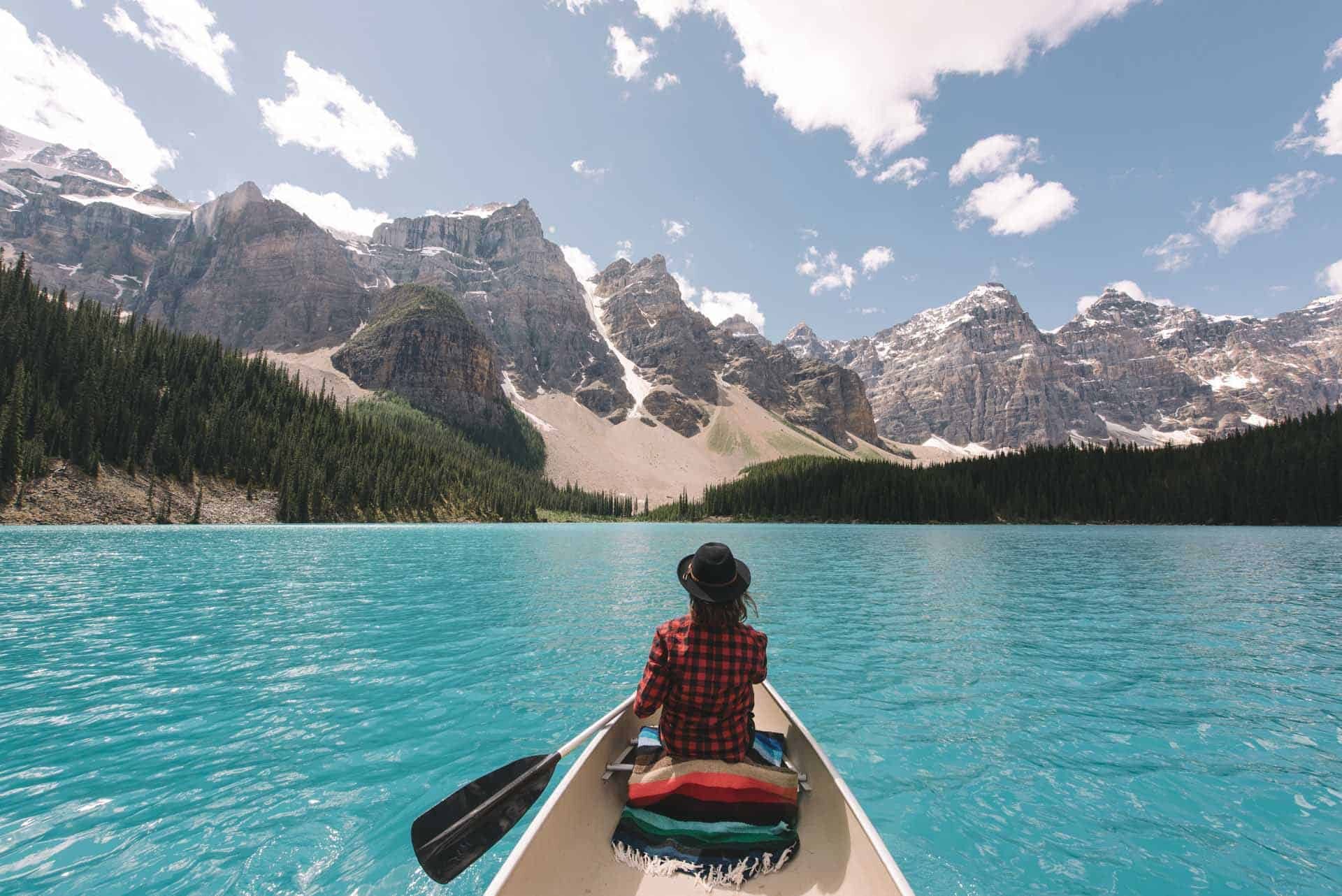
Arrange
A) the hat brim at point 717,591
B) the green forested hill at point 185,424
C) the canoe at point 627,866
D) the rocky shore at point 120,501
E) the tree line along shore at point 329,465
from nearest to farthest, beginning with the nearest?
the canoe at point 627,866 → the hat brim at point 717,591 → the rocky shore at point 120,501 → the green forested hill at point 185,424 → the tree line along shore at point 329,465

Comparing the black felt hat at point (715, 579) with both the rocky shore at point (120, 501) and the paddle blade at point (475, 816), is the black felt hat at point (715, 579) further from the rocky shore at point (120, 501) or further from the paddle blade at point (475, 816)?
the rocky shore at point (120, 501)

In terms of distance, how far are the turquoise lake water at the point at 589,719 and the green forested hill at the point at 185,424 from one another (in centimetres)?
7226

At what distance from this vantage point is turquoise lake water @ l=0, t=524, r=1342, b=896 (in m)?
7.07

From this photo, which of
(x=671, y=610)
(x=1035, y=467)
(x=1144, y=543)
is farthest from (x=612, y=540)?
(x=1035, y=467)

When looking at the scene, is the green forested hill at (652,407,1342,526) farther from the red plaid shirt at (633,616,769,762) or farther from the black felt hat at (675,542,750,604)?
the black felt hat at (675,542,750,604)

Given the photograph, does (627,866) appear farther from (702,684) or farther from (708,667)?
(708,667)

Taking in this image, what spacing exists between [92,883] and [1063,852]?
1140 cm

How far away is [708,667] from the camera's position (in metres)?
6.54

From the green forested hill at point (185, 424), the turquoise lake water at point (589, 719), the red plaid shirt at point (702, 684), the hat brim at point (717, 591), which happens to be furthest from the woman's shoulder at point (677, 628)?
the green forested hill at point (185, 424)

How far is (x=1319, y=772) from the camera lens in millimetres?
9539

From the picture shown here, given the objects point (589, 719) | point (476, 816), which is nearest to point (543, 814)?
point (476, 816)

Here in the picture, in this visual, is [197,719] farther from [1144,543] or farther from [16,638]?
[1144,543]

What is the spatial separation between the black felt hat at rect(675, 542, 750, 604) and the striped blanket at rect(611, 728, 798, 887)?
69.5 inches

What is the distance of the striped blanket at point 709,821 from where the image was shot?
5.40m
